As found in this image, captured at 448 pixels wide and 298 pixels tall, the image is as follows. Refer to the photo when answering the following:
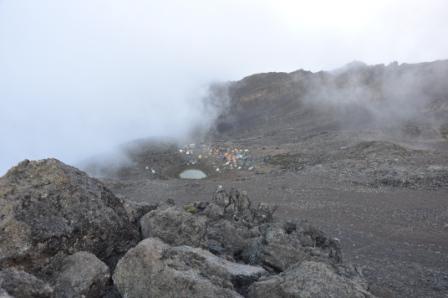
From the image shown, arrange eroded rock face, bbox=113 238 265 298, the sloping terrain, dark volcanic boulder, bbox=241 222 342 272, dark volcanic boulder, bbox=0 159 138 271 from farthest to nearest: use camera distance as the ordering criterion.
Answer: the sloping terrain, dark volcanic boulder, bbox=241 222 342 272, dark volcanic boulder, bbox=0 159 138 271, eroded rock face, bbox=113 238 265 298

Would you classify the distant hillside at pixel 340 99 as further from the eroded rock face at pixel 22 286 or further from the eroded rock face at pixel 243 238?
the eroded rock face at pixel 22 286

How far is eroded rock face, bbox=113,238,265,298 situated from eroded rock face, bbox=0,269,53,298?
1410mm

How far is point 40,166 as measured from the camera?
9914 millimetres

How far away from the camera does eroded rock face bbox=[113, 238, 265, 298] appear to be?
7.17 metres

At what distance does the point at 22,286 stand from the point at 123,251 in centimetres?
379

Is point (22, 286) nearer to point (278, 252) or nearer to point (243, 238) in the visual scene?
point (278, 252)

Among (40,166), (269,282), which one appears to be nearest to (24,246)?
(40,166)

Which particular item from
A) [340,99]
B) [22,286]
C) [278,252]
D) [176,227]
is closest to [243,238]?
[278,252]

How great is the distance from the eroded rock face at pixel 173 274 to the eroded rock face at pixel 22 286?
1.41 metres

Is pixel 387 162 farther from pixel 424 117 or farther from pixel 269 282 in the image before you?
pixel 269 282

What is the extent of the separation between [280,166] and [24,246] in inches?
1454

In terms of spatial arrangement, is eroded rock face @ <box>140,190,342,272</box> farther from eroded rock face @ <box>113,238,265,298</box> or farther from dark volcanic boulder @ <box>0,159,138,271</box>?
eroded rock face @ <box>113,238,265,298</box>

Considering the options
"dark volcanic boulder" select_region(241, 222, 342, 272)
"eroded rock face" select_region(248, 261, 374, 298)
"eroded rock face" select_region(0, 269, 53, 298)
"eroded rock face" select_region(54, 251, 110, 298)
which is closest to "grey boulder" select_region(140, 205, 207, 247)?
"dark volcanic boulder" select_region(241, 222, 342, 272)

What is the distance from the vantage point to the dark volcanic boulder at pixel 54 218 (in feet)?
27.6
